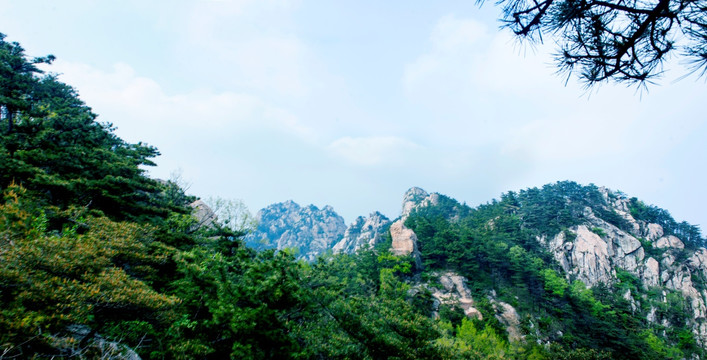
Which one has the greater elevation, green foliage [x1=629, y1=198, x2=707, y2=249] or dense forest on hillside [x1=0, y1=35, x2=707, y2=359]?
green foliage [x1=629, y1=198, x2=707, y2=249]

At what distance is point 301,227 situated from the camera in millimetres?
102938

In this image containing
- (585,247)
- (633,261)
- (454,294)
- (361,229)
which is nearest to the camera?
(454,294)

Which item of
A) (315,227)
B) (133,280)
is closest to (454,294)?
(133,280)

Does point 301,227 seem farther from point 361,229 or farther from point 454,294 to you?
point 454,294

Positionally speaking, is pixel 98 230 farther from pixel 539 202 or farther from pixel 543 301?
pixel 539 202

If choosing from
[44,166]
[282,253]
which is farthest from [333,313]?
[44,166]

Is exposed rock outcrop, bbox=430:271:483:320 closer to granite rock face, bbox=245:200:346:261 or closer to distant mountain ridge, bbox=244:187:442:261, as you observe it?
distant mountain ridge, bbox=244:187:442:261

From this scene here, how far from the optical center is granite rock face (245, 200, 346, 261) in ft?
321

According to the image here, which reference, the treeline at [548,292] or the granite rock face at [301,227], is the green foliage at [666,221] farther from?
the granite rock face at [301,227]

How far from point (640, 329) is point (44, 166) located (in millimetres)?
52162

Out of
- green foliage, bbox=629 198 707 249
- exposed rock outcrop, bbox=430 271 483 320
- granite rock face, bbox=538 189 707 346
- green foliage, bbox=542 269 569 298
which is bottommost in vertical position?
exposed rock outcrop, bbox=430 271 483 320

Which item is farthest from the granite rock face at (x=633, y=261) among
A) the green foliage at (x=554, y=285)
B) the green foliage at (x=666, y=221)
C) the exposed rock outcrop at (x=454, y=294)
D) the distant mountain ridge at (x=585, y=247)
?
the exposed rock outcrop at (x=454, y=294)

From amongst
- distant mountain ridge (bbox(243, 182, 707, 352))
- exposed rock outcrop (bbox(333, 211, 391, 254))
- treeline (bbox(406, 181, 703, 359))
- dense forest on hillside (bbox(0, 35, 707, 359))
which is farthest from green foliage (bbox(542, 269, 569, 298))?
exposed rock outcrop (bbox(333, 211, 391, 254))

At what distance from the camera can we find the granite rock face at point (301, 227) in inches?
3855
